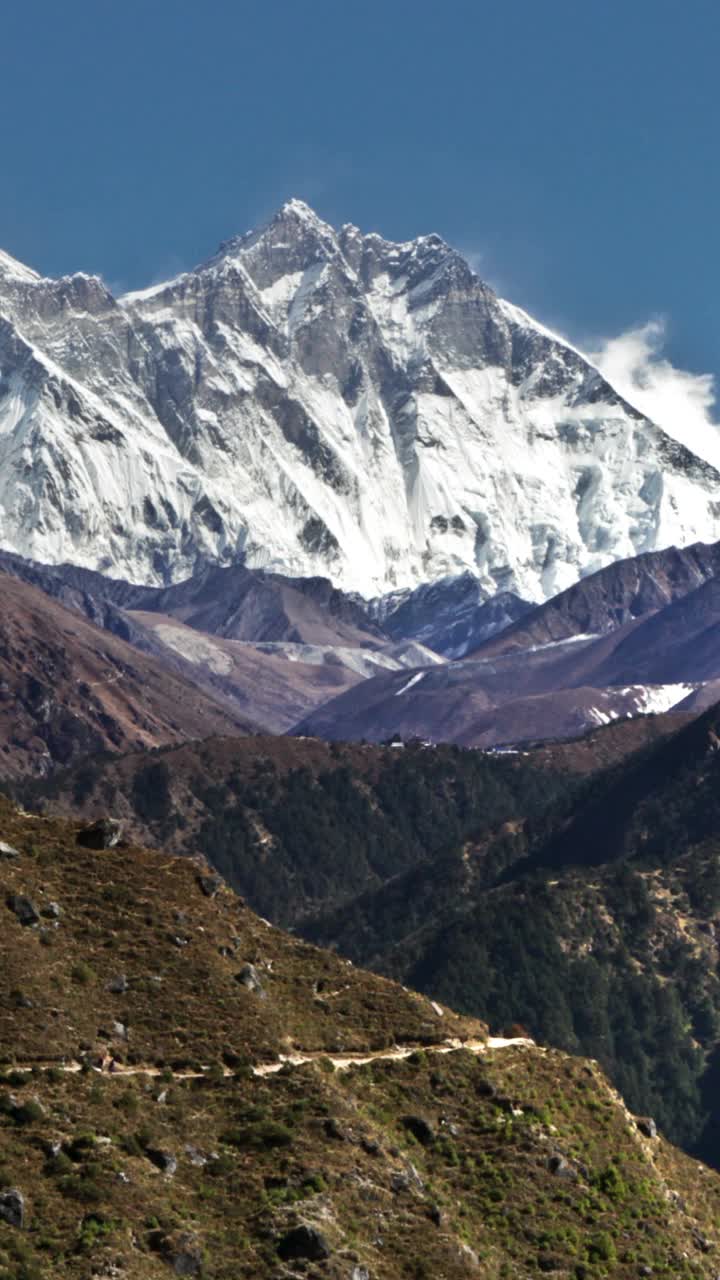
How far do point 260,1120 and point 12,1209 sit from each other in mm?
12148

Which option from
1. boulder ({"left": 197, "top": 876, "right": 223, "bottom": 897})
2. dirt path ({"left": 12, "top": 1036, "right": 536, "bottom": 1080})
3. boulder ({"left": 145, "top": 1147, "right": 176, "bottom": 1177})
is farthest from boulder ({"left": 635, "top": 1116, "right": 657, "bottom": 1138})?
boulder ({"left": 145, "top": 1147, "right": 176, "bottom": 1177})

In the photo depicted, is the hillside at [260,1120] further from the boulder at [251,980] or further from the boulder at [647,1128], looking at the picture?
the boulder at [647,1128]

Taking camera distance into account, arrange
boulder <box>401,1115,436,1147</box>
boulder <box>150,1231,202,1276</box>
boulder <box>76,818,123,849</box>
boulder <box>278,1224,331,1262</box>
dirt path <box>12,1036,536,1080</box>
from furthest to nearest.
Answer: boulder <box>76,818,123,849</box> < boulder <box>401,1115,436,1147</box> < dirt path <box>12,1036,536,1080</box> < boulder <box>278,1224,331,1262</box> < boulder <box>150,1231,202,1276</box>

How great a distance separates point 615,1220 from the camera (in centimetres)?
7825

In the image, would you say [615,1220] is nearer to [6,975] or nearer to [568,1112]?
[568,1112]

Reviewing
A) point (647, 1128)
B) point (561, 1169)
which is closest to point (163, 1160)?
point (561, 1169)

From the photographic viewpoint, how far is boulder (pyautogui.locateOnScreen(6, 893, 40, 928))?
266ft

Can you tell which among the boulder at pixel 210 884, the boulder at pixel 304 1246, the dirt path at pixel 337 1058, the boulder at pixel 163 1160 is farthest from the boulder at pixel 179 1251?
the boulder at pixel 210 884

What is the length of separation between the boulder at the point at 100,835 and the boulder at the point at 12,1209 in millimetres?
29573

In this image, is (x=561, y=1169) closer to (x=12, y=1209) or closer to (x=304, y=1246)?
(x=304, y=1246)

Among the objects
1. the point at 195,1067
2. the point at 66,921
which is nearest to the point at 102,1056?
the point at 195,1067

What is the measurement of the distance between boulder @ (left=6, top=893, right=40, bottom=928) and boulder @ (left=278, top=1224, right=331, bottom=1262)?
1938cm

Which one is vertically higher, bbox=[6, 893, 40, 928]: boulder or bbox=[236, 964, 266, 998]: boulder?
bbox=[236, 964, 266, 998]: boulder

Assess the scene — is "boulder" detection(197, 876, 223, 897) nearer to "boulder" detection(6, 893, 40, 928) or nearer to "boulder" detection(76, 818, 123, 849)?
"boulder" detection(76, 818, 123, 849)
